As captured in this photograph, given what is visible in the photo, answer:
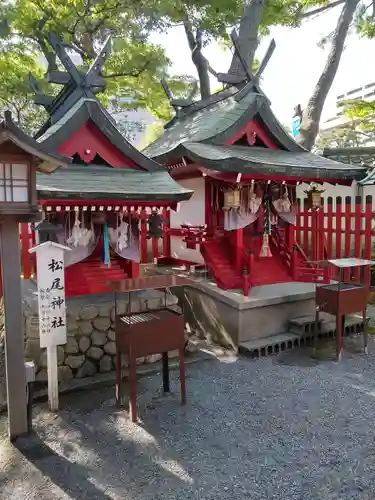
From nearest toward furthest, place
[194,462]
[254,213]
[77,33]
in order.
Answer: [194,462]
[254,213]
[77,33]

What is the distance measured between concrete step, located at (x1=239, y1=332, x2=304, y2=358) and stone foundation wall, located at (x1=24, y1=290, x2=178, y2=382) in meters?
1.63

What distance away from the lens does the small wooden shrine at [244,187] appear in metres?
7.92

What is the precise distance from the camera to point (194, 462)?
12.9ft

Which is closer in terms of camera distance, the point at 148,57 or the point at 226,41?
the point at 148,57

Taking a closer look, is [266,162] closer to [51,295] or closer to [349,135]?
[51,295]

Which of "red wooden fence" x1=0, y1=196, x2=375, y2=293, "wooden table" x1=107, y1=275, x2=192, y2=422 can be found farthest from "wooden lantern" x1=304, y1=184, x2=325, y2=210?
"wooden table" x1=107, y1=275, x2=192, y2=422

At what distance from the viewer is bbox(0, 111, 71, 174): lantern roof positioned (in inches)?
146

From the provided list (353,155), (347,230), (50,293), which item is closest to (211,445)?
(50,293)

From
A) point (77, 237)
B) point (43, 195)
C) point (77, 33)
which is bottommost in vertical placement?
point (77, 237)

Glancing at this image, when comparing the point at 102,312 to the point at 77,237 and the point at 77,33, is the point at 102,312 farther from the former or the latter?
the point at 77,33

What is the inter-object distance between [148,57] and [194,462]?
1294cm

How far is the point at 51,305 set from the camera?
5.05 meters

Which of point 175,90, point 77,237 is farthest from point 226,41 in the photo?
point 77,237

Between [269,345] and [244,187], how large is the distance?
3.43 meters
